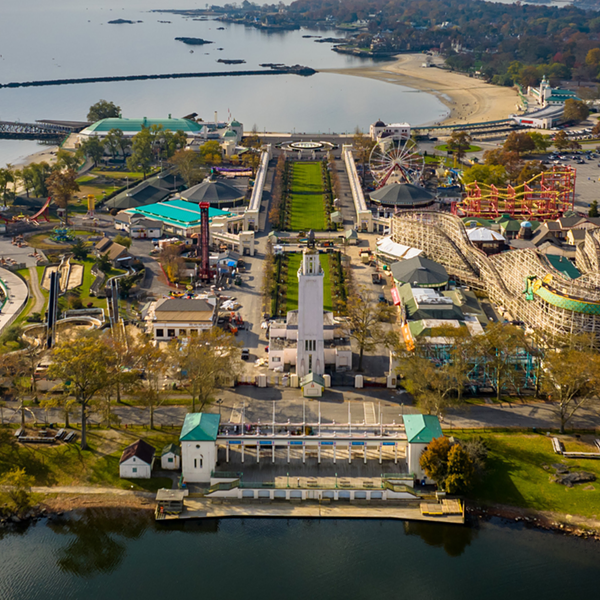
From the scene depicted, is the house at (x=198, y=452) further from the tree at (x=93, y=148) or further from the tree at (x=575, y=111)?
the tree at (x=575, y=111)

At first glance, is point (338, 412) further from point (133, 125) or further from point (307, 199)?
point (133, 125)

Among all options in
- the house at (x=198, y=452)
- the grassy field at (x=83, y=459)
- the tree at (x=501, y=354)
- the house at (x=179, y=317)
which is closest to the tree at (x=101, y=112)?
the house at (x=179, y=317)

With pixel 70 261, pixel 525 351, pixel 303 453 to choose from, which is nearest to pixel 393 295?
pixel 525 351

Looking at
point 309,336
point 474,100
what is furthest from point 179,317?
point 474,100

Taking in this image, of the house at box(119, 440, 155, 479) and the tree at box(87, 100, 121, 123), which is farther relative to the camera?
the tree at box(87, 100, 121, 123)

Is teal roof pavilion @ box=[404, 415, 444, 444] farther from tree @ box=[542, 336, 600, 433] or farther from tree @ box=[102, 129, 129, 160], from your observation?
tree @ box=[102, 129, 129, 160]

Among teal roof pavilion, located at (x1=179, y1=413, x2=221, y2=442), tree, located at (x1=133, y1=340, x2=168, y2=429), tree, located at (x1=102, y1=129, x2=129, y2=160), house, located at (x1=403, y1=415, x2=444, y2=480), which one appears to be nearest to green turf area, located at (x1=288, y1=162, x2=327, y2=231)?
tree, located at (x1=102, y1=129, x2=129, y2=160)
